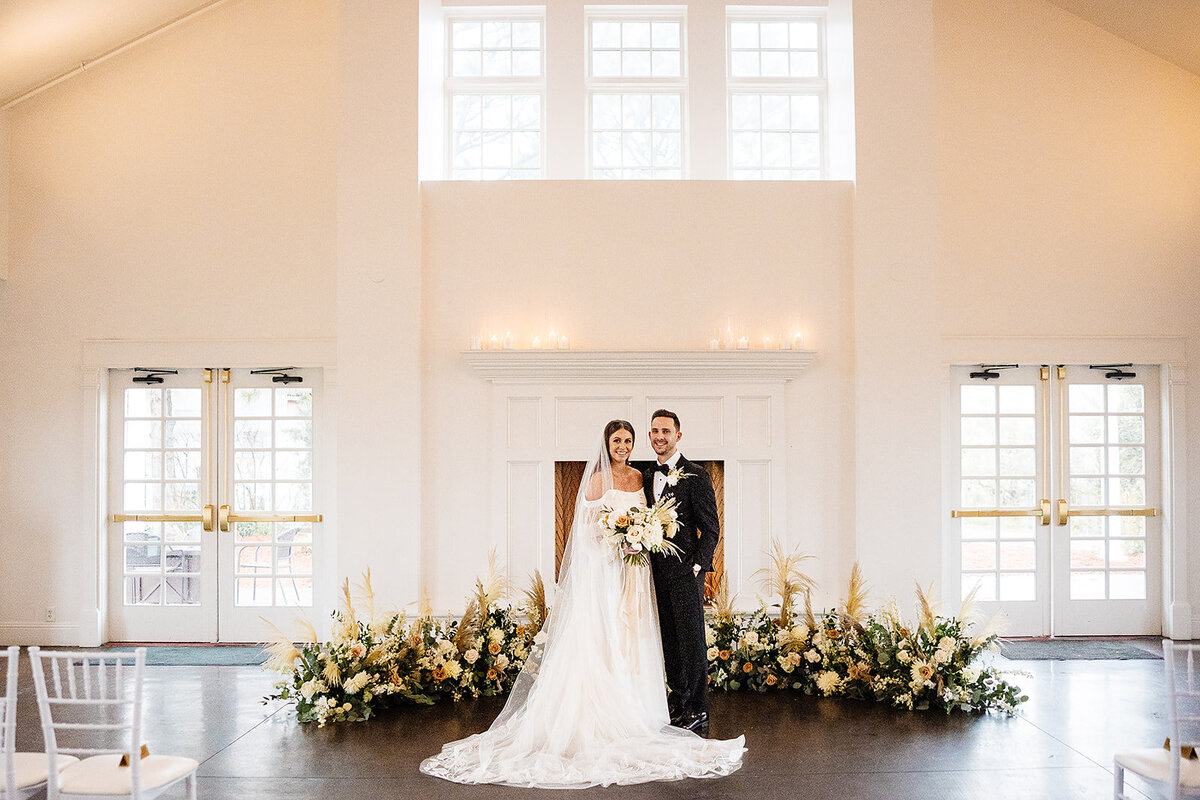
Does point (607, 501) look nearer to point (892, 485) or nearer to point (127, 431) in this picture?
point (892, 485)

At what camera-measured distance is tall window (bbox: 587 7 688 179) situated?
823 centimetres

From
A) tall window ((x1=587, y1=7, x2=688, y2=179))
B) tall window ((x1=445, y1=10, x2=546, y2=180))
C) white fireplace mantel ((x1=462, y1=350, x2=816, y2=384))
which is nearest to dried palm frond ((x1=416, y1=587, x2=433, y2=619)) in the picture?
white fireplace mantel ((x1=462, y1=350, x2=816, y2=384))

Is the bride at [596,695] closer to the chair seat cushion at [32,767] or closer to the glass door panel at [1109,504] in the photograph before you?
the chair seat cushion at [32,767]

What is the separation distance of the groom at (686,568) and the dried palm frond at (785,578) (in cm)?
136

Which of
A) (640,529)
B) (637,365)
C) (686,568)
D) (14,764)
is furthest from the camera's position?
(637,365)

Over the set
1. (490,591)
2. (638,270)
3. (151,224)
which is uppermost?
(151,224)

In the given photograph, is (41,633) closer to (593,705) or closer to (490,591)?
(490,591)

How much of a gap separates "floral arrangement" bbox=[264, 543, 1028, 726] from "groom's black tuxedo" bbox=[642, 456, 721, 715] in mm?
826

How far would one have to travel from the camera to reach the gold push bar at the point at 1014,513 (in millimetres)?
8180

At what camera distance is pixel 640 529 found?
17.5 ft

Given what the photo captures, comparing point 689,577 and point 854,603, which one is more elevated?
point 689,577

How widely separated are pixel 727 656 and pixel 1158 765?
9.92ft

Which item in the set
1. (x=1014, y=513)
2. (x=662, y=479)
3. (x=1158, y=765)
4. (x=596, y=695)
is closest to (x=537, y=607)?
(x=596, y=695)

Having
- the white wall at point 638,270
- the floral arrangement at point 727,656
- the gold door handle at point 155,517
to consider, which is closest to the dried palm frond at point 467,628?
the floral arrangement at point 727,656
